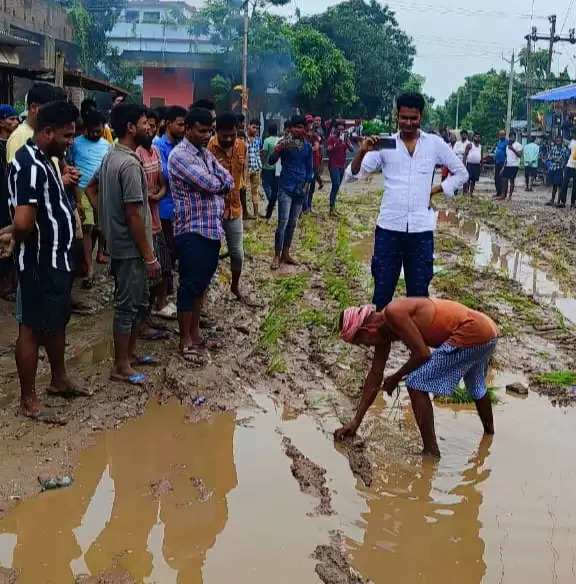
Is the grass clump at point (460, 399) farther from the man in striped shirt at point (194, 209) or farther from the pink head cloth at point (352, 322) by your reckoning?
the man in striped shirt at point (194, 209)

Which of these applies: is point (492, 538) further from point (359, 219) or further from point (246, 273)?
point (359, 219)

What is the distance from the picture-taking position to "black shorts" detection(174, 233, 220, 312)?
5359 mm

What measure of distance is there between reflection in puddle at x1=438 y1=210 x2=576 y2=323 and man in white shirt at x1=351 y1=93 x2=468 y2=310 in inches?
109

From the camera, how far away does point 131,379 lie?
4922 mm

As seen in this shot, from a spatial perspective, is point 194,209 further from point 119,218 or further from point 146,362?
point 146,362

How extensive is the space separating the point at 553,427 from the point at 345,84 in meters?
28.7

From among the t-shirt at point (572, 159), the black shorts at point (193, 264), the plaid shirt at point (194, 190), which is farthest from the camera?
the t-shirt at point (572, 159)

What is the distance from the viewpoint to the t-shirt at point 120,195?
4633mm

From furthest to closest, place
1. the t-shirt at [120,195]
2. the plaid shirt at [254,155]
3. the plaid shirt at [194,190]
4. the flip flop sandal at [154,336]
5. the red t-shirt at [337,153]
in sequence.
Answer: the red t-shirt at [337,153] < the plaid shirt at [254,155] < the flip flop sandal at [154,336] < the plaid shirt at [194,190] < the t-shirt at [120,195]

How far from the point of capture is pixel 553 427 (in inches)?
184

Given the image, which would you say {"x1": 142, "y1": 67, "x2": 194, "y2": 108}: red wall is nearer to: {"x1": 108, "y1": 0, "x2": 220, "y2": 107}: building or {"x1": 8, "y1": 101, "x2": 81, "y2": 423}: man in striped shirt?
{"x1": 108, "y1": 0, "x2": 220, "y2": 107}: building

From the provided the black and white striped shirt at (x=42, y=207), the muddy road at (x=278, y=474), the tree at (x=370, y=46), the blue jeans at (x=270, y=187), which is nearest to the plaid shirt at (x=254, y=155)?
the blue jeans at (x=270, y=187)

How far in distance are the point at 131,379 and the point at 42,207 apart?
134cm

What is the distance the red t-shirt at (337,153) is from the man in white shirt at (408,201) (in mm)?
8776
